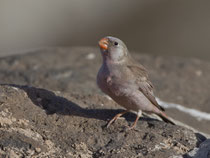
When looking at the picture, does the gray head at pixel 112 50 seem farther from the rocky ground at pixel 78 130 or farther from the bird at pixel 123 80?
the rocky ground at pixel 78 130

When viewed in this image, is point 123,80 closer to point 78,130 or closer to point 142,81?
point 142,81

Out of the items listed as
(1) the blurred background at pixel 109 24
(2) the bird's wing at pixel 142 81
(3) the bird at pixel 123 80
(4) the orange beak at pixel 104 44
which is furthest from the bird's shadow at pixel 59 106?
(1) the blurred background at pixel 109 24

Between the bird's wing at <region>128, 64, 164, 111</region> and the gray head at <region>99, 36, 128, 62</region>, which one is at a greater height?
the gray head at <region>99, 36, 128, 62</region>

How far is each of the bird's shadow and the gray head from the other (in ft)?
2.48

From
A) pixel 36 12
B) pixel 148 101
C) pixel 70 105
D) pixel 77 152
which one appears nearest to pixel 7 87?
pixel 70 105

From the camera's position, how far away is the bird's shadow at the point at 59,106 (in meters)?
5.77

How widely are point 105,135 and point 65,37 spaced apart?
15309 millimetres

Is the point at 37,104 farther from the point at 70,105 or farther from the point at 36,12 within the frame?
the point at 36,12

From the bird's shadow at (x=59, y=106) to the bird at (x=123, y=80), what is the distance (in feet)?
0.72

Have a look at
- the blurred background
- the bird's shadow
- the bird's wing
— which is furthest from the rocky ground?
the blurred background

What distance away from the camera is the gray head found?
598 centimetres

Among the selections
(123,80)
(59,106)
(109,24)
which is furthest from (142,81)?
(109,24)

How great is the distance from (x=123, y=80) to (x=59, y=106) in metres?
0.92

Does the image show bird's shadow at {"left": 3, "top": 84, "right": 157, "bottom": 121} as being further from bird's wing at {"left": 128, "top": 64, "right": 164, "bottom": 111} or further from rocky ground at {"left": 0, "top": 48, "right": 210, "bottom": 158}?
bird's wing at {"left": 128, "top": 64, "right": 164, "bottom": 111}
